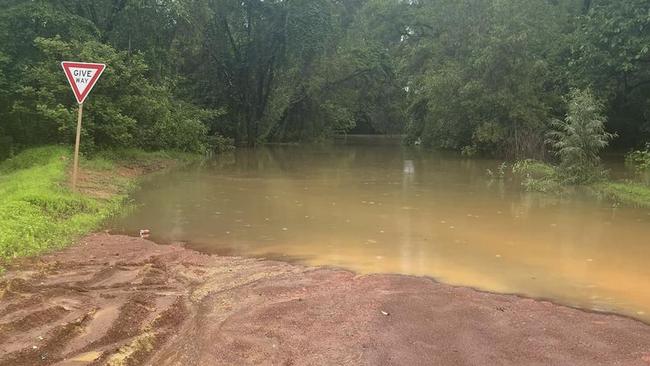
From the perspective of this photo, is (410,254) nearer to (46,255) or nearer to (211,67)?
(46,255)

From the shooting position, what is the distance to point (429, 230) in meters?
10.0

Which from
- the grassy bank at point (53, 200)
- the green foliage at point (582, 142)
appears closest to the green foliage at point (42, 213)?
the grassy bank at point (53, 200)

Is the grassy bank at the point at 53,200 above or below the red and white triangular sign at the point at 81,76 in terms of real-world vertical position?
below

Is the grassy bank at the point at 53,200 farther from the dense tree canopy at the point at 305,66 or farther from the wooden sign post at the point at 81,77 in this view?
the dense tree canopy at the point at 305,66

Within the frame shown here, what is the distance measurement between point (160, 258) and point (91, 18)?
18.3m

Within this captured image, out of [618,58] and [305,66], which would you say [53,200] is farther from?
[305,66]

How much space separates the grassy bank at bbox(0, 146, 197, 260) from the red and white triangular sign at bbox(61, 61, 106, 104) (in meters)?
1.73

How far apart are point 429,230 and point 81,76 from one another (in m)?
6.70

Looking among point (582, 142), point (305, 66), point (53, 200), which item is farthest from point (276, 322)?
point (305, 66)

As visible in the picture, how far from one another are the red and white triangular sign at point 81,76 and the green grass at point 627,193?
11.3m

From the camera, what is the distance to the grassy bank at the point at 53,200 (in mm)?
7605

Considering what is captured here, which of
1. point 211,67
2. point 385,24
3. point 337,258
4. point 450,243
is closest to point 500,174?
point 450,243

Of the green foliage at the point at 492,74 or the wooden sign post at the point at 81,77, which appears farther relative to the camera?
the green foliage at the point at 492,74

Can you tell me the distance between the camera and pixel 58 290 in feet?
18.9
